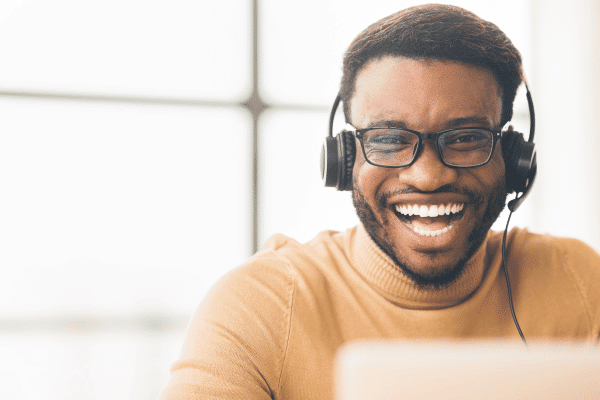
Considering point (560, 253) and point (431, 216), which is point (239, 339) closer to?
point (431, 216)

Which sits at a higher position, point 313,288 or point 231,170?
point 231,170

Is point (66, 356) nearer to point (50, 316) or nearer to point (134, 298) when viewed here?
point (50, 316)

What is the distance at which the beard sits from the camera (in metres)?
0.91

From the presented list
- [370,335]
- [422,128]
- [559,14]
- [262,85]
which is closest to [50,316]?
[262,85]

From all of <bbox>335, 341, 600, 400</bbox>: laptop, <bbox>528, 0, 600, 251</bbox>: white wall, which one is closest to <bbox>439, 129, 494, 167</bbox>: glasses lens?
<bbox>335, 341, 600, 400</bbox>: laptop

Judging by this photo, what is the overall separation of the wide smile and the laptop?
570mm

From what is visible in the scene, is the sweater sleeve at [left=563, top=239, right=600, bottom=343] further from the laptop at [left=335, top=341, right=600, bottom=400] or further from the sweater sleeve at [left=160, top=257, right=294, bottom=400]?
the laptop at [left=335, top=341, right=600, bottom=400]

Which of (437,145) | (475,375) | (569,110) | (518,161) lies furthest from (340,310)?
(569,110)

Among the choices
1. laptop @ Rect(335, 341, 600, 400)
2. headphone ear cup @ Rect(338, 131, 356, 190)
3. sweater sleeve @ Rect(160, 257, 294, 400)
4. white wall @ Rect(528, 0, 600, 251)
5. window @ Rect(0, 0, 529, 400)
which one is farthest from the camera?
white wall @ Rect(528, 0, 600, 251)

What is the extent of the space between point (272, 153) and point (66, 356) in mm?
1116

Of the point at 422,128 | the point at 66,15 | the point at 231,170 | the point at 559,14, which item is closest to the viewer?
the point at 422,128

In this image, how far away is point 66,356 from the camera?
66.2 inches

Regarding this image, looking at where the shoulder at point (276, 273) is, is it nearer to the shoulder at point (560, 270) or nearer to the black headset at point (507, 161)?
the black headset at point (507, 161)

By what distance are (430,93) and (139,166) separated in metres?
1.23
